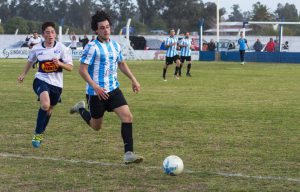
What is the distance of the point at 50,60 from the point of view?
407 inches

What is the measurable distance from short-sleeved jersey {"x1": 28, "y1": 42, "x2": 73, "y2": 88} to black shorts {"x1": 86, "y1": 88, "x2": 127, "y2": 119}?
5.53ft

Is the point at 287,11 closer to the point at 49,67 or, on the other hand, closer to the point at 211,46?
the point at 211,46

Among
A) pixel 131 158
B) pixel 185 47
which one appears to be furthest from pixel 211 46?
pixel 131 158

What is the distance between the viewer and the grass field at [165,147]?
24.1ft

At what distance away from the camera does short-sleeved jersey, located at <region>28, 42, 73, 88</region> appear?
406 inches

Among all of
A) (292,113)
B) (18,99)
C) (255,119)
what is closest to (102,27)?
(255,119)

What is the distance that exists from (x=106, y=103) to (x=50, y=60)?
1.98 m

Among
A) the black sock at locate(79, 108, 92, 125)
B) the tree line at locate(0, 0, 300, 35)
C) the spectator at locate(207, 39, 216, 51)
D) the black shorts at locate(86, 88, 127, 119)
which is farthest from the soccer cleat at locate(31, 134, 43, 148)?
the tree line at locate(0, 0, 300, 35)

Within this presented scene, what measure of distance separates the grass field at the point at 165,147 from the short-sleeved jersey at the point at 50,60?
36.0 inches

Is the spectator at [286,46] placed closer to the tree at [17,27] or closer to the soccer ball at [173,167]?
the tree at [17,27]

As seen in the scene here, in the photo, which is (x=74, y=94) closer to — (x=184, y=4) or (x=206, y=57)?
(x=206, y=57)

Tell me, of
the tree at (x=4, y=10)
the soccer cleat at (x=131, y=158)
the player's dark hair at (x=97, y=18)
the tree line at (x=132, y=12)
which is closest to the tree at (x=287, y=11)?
the tree line at (x=132, y=12)

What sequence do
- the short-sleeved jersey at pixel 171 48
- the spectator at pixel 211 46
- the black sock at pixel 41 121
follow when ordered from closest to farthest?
the black sock at pixel 41 121 → the short-sleeved jersey at pixel 171 48 → the spectator at pixel 211 46

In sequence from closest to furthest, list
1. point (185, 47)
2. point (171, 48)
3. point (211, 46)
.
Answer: point (171, 48) < point (185, 47) < point (211, 46)
